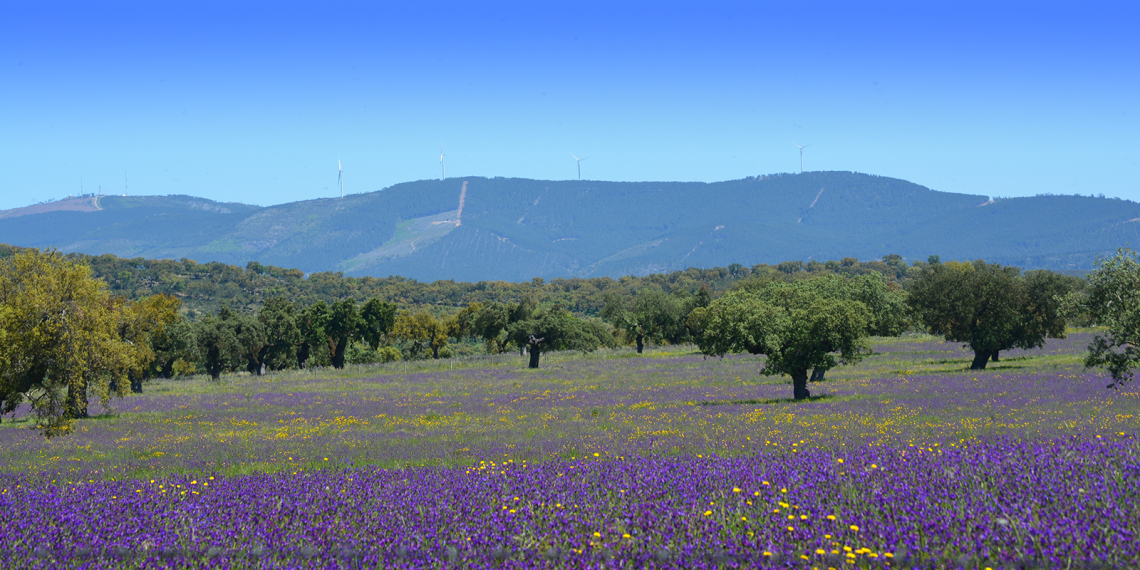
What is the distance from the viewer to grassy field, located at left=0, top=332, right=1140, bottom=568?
24.2ft

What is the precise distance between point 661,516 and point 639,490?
1422 millimetres

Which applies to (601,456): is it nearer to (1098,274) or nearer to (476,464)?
(476,464)

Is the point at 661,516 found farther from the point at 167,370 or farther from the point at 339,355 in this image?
the point at 167,370

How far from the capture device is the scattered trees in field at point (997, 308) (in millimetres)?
41156

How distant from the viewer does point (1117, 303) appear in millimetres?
19375

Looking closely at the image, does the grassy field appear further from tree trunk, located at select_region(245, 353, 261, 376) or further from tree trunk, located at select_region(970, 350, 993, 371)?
tree trunk, located at select_region(245, 353, 261, 376)

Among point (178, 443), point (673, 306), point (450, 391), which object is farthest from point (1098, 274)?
point (673, 306)

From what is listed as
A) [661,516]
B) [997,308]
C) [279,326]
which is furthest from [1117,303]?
[279,326]

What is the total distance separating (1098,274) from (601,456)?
15467mm

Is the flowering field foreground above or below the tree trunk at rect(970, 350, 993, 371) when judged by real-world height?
above

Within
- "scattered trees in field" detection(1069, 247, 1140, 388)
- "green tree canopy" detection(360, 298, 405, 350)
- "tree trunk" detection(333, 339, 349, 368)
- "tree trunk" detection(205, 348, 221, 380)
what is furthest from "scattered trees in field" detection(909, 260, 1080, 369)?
"tree trunk" detection(205, 348, 221, 380)

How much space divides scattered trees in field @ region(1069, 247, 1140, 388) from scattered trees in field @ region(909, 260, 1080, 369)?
2197cm

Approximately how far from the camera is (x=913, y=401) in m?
25.3

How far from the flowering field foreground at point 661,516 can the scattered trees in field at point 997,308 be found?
33977 mm
